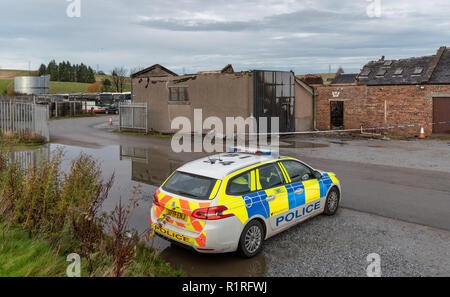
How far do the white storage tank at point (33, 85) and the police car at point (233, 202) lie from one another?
188 feet

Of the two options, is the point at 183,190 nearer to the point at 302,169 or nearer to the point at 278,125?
the point at 302,169

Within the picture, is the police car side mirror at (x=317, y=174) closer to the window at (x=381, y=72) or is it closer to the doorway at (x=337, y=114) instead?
the doorway at (x=337, y=114)

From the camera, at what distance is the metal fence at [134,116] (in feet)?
82.2

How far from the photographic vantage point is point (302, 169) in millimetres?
7770

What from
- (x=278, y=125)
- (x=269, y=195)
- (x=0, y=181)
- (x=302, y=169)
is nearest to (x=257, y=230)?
(x=269, y=195)

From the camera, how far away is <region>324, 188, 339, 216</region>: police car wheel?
8088mm

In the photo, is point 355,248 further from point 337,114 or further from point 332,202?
point 337,114

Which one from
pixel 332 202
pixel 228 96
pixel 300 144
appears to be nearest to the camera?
pixel 332 202

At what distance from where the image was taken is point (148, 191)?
1053 centimetres

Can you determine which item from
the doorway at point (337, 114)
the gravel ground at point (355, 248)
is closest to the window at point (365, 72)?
the doorway at point (337, 114)

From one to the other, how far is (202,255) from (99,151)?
41.1 ft

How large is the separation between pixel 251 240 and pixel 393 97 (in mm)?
22092

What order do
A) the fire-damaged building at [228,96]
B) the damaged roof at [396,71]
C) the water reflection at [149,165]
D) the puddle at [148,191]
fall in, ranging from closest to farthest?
the puddle at [148,191], the water reflection at [149,165], the fire-damaged building at [228,96], the damaged roof at [396,71]

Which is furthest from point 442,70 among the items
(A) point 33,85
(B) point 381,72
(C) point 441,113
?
(A) point 33,85
